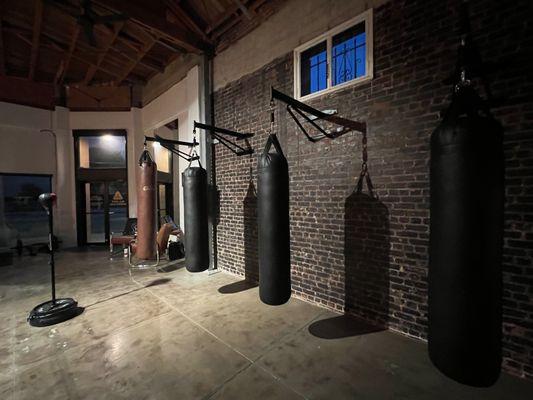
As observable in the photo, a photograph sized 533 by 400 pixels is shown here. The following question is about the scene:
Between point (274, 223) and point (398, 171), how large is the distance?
1467 mm

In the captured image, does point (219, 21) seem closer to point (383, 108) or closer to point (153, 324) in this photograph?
point (383, 108)

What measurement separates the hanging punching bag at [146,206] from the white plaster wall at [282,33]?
201cm

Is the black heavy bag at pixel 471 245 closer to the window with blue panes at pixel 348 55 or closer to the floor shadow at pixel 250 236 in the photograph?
the window with blue panes at pixel 348 55

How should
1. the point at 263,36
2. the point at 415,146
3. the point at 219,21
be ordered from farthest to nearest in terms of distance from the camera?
the point at 219,21
the point at 263,36
the point at 415,146

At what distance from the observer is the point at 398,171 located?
259 cm

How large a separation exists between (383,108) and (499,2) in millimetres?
1116

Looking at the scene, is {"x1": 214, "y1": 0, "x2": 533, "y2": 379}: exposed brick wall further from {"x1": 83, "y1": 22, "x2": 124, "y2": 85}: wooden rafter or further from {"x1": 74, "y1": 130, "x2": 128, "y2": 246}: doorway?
{"x1": 74, "y1": 130, "x2": 128, "y2": 246}: doorway

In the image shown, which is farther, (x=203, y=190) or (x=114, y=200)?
(x=114, y=200)

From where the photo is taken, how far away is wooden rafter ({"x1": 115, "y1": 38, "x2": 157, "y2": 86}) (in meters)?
5.12

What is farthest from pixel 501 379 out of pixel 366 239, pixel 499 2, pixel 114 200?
pixel 114 200

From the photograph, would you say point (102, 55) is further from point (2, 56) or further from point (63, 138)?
point (63, 138)

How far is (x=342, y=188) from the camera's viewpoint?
3.04 metres

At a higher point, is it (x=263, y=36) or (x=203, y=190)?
(x=263, y=36)

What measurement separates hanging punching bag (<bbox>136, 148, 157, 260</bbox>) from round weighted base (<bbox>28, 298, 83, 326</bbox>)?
1196 mm
